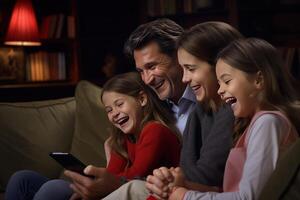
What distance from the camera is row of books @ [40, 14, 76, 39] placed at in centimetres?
456

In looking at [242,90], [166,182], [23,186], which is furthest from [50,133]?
[242,90]

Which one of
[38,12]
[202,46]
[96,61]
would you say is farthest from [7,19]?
[202,46]

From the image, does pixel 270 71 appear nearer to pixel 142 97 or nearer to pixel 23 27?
pixel 142 97

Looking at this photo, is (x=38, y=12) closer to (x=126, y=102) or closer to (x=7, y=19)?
(x=7, y=19)

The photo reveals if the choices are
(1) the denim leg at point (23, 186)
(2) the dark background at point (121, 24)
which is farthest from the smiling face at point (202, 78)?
(2) the dark background at point (121, 24)

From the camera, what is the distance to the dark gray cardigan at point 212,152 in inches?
64.5

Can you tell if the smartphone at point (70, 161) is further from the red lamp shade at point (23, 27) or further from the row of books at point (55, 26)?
the row of books at point (55, 26)

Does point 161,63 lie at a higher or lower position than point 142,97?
higher

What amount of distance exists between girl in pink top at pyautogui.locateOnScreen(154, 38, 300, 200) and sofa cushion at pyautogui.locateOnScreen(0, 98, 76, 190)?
136 centimetres

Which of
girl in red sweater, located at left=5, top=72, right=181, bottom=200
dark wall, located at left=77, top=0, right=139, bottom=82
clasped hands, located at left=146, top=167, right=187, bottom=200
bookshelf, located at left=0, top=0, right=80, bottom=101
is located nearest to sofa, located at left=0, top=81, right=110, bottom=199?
girl in red sweater, located at left=5, top=72, right=181, bottom=200

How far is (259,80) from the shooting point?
4.91ft

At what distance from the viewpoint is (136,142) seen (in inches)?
87.2

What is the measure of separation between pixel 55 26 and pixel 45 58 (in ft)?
0.87

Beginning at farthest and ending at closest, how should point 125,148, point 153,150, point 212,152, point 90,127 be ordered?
point 90,127 < point 125,148 < point 153,150 < point 212,152
